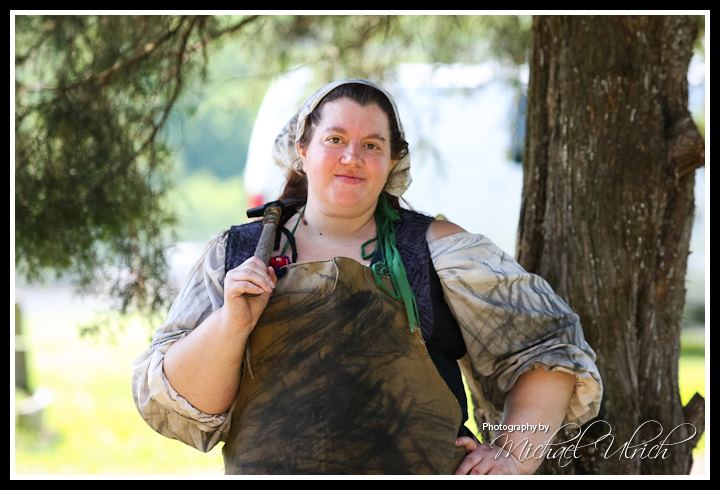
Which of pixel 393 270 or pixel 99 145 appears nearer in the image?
pixel 393 270

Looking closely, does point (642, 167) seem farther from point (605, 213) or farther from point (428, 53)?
point (428, 53)

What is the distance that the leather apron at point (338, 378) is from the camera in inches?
84.1

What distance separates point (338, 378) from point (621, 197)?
3.73 ft

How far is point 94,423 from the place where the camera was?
18.6 ft

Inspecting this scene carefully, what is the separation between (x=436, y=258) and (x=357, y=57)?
2140 millimetres

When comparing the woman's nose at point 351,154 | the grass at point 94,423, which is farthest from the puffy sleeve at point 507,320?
the grass at point 94,423

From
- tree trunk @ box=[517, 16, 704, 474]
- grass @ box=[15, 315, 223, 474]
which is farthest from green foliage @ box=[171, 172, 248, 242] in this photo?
tree trunk @ box=[517, 16, 704, 474]

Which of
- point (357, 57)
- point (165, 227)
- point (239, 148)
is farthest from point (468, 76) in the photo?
point (239, 148)

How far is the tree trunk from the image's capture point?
9.24 feet

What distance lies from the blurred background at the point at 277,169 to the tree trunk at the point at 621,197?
0.33 metres

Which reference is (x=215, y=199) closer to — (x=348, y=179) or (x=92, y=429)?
(x=92, y=429)

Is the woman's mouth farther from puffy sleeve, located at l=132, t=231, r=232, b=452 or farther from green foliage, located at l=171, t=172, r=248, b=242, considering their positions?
green foliage, located at l=171, t=172, r=248, b=242

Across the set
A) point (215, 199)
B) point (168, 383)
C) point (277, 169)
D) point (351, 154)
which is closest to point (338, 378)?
point (168, 383)

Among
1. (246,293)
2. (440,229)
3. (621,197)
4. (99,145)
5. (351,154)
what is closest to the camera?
(246,293)
